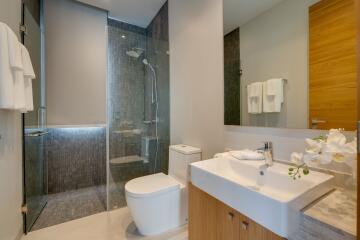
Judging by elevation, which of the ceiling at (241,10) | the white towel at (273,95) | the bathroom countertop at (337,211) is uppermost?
the ceiling at (241,10)

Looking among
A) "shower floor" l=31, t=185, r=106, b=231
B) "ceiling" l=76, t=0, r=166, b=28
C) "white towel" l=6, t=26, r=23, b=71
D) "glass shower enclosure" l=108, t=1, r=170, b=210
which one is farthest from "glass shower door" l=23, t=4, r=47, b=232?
"ceiling" l=76, t=0, r=166, b=28

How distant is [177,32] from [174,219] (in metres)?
2.06

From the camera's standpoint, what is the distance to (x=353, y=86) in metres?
0.88

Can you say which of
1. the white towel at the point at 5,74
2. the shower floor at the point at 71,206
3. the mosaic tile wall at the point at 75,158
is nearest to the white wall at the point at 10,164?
the white towel at the point at 5,74

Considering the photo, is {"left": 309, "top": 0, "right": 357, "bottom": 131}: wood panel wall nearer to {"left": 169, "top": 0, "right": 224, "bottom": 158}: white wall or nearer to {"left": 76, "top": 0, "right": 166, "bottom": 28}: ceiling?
{"left": 169, "top": 0, "right": 224, "bottom": 158}: white wall

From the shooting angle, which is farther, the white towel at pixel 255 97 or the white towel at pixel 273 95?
the white towel at pixel 255 97

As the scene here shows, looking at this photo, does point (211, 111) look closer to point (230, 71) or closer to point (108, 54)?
point (230, 71)

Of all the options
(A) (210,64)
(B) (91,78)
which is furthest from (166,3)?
(B) (91,78)

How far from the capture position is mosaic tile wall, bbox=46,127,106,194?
252cm

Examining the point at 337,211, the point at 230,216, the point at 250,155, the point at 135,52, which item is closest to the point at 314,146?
the point at 337,211

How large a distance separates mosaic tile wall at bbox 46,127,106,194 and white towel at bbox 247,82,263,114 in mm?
2243

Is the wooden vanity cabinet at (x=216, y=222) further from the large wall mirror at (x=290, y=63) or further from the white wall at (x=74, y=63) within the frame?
the white wall at (x=74, y=63)

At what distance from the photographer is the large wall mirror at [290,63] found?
0.92 m

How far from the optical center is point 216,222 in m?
1.02
